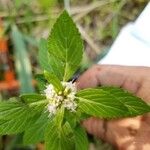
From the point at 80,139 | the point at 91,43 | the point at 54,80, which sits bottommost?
the point at 80,139

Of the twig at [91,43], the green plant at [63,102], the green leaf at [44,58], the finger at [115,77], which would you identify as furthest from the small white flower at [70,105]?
the twig at [91,43]

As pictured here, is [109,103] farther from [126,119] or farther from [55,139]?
[126,119]

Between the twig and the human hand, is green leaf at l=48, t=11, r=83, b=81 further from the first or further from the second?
the twig

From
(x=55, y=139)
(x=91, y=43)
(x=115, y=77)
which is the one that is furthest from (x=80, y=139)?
(x=91, y=43)

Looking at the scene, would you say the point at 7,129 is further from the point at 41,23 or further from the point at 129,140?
the point at 41,23

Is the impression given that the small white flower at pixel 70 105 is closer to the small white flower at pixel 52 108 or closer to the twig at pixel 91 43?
the small white flower at pixel 52 108

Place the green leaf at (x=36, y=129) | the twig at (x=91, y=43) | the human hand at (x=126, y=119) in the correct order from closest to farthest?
the green leaf at (x=36, y=129)
the human hand at (x=126, y=119)
the twig at (x=91, y=43)

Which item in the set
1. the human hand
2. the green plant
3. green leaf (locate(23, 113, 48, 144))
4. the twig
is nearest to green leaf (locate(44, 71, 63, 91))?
the green plant
